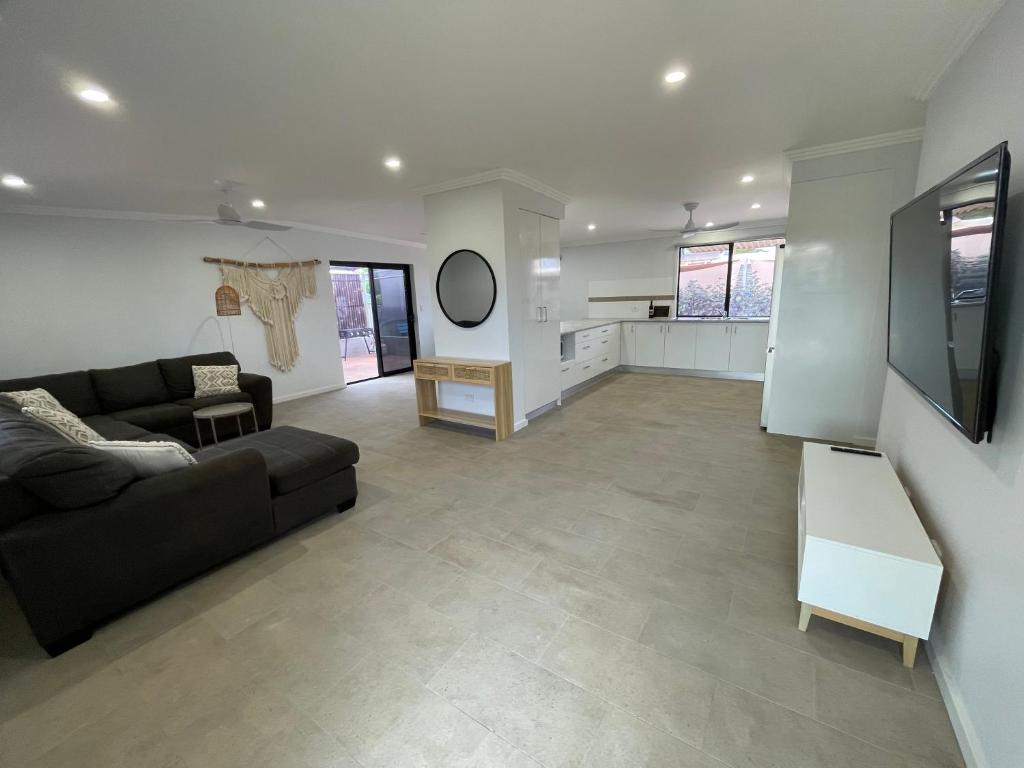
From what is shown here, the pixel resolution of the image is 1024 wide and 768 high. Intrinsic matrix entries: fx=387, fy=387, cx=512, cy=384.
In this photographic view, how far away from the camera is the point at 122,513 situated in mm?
1686

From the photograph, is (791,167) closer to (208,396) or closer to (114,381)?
(208,396)

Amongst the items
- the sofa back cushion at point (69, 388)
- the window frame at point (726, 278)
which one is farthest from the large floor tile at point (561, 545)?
the window frame at point (726, 278)

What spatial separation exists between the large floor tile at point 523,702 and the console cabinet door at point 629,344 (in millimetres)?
6013

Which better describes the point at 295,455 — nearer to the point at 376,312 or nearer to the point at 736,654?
the point at 736,654

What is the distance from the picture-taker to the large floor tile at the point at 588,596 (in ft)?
5.52

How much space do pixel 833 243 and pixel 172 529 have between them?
4.83 m

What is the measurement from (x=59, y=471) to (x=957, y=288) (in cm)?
343

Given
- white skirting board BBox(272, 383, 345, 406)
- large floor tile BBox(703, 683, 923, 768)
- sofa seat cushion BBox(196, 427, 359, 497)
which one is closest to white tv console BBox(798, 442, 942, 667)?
large floor tile BBox(703, 683, 923, 768)

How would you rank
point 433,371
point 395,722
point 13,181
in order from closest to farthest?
1. point 395,722
2. point 13,181
3. point 433,371

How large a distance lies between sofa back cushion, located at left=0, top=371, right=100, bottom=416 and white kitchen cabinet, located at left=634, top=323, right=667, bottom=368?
7061mm

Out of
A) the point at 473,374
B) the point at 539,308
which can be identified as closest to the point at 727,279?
the point at 539,308

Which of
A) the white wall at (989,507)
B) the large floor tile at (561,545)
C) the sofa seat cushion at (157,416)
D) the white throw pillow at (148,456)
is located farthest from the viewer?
the sofa seat cushion at (157,416)

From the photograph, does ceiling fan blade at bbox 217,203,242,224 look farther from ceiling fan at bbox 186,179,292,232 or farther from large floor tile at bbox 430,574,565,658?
large floor tile at bbox 430,574,565,658

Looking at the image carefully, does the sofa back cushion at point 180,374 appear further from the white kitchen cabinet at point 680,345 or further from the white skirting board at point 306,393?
the white kitchen cabinet at point 680,345
